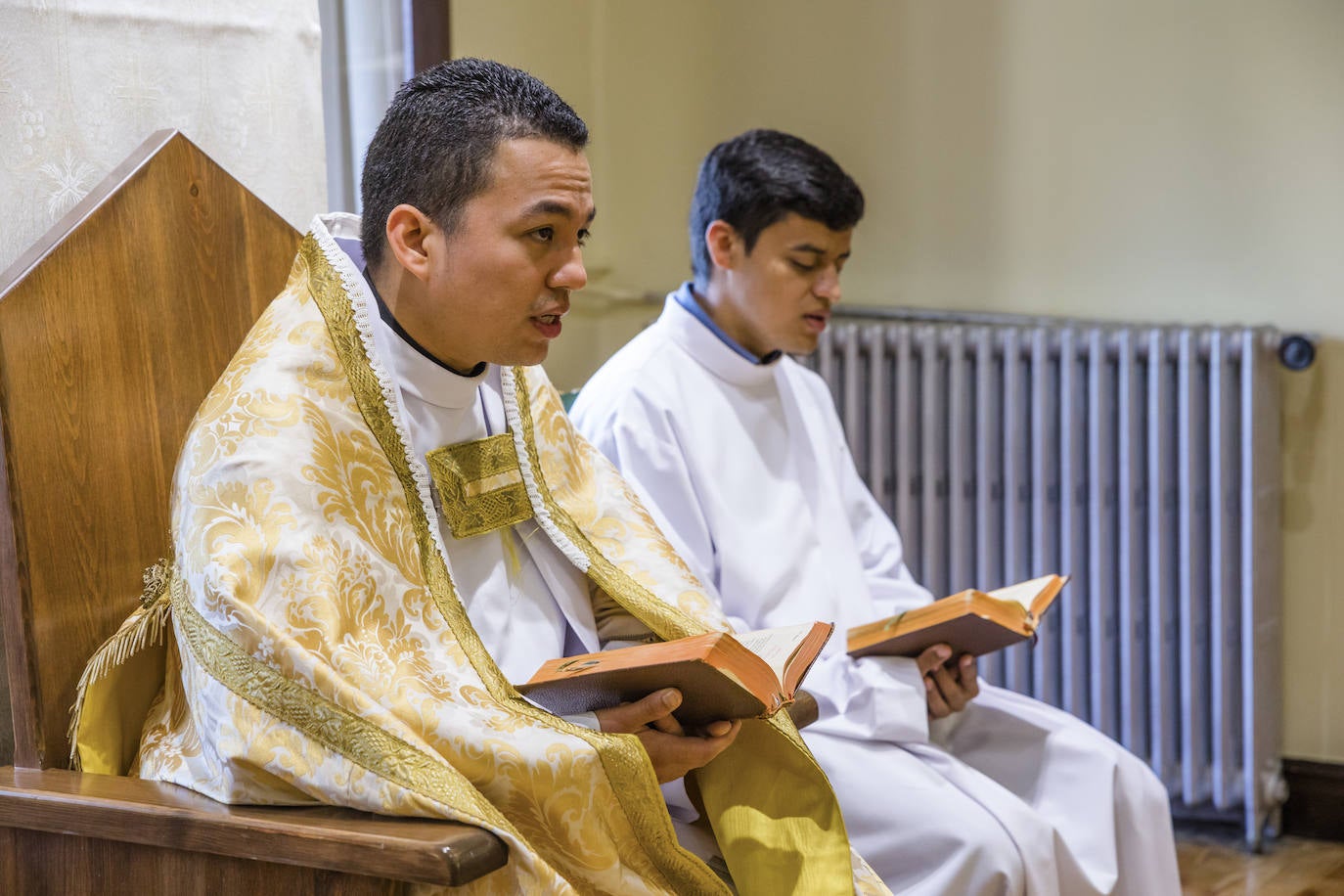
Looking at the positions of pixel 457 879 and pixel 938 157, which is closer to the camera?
pixel 457 879

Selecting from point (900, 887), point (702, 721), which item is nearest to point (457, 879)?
point (702, 721)

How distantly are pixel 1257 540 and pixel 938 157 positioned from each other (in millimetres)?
1391

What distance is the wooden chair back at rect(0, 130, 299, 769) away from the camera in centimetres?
167

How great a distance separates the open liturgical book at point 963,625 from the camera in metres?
2.26

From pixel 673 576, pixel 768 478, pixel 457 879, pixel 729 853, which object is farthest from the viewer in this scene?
pixel 768 478

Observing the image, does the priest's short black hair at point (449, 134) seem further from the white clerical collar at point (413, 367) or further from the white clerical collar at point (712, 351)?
the white clerical collar at point (712, 351)

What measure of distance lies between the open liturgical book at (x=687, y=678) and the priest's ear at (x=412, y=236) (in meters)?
0.50

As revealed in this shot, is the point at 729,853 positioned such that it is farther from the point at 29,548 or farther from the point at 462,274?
the point at 29,548

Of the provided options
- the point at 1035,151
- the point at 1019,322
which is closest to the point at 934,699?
the point at 1019,322

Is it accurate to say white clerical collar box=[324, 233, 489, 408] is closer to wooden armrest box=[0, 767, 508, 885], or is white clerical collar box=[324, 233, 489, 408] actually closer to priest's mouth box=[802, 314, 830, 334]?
wooden armrest box=[0, 767, 508, 885]

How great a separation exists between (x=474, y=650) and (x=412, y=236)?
50 cm

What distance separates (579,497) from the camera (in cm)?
198

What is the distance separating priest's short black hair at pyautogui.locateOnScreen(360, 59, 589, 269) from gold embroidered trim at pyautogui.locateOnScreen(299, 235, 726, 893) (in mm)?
99

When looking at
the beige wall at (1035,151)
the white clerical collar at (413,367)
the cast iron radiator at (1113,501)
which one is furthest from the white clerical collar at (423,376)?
the cast iron radiator at (1113,501)
